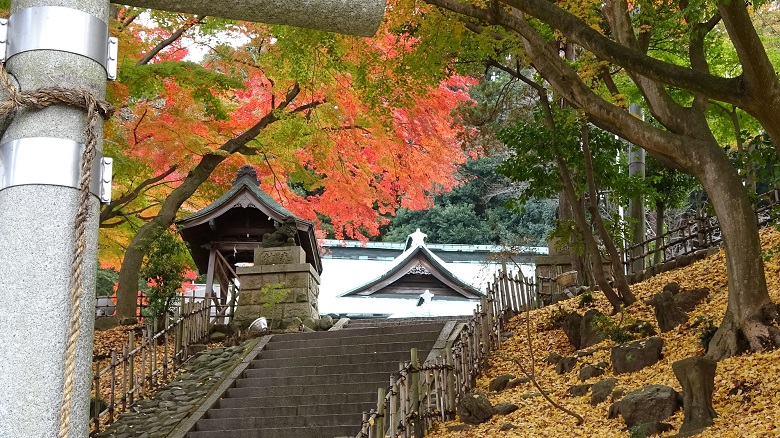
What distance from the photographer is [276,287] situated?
16.3 m

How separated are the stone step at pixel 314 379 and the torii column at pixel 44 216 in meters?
9.44

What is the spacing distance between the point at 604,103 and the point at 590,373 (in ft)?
11.4

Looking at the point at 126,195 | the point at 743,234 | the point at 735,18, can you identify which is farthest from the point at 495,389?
the point at 126,195

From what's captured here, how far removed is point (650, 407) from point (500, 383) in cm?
320

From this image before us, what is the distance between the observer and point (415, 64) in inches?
451

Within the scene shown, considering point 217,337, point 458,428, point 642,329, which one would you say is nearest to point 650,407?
point 458,428

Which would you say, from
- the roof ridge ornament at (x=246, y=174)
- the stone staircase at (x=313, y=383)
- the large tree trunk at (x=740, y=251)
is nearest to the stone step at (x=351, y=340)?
the stone staircase at (x=313, y=383)

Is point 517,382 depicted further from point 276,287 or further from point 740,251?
point 276,287

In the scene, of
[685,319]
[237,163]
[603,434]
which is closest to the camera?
[603,434]

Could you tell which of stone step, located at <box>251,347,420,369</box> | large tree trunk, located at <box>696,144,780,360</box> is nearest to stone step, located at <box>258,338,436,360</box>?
stone step, located at <box>251,347,420,369</box>

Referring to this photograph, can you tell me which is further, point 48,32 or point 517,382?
point 517,382

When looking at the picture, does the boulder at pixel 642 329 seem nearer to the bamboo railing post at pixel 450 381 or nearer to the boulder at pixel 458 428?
the bamboo railing post at pixel 450 381

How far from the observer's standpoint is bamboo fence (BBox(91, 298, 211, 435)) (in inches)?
447

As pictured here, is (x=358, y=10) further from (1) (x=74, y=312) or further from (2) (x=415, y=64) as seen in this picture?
(2) (x=415, y=64)
